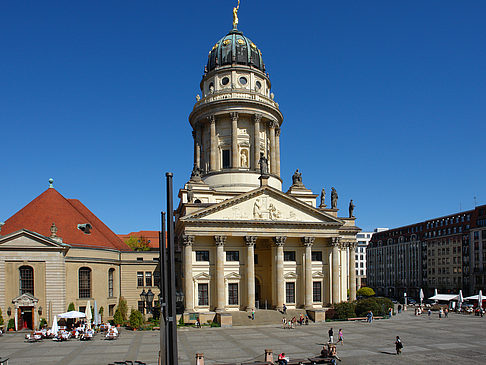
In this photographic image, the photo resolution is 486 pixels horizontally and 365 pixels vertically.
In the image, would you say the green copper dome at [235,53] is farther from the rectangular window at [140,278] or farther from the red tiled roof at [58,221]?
the rectangular window at [140,278]

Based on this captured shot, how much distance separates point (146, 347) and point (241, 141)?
37.2 m

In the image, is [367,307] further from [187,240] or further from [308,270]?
[187,240]

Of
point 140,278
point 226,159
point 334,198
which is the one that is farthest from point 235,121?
point 140,278

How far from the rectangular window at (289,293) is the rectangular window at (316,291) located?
2626mm

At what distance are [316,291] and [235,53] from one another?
122 ft

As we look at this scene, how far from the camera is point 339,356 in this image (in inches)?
1169

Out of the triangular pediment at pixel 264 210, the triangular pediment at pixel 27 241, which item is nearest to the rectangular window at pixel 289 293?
the triangular pediment at pixel 264 210

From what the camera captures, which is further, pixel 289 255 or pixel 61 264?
pixel 289 255

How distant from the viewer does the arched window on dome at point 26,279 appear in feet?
149

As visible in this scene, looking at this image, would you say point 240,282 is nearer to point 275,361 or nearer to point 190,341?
point 190,341

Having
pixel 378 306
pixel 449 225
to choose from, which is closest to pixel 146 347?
pixel 378 306

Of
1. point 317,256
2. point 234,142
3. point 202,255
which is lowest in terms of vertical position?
point 317,256

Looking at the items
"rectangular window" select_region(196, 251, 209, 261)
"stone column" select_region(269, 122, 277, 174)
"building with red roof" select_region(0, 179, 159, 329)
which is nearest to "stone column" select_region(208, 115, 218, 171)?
"stone column" select_region(269, 122, 277, 174)

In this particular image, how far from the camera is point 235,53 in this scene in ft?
228
